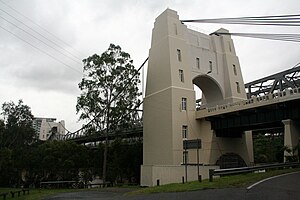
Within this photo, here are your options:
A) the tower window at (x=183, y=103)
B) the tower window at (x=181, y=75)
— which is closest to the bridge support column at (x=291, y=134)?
the tower window at (x=183, y=103)

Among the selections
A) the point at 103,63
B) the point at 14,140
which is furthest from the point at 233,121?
the point at 14,140

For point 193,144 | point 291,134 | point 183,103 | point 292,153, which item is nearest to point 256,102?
point 291,134

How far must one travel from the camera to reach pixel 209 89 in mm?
47250

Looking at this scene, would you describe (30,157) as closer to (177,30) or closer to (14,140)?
(14,140)

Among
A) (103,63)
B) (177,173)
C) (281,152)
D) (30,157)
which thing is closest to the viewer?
(281,152)

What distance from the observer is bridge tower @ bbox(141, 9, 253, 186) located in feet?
121

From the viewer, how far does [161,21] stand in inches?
1699

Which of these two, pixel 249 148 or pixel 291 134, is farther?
pixel 249 148

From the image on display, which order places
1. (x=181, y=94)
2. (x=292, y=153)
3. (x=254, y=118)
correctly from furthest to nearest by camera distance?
(x=181, y=94)
(x=254, y=118)
(x=292, y=153)

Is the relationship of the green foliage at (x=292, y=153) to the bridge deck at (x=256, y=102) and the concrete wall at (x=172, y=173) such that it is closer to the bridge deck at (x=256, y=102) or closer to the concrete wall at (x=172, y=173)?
the bridge deck at (x=256, y=102)

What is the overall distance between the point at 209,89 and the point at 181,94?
960cm

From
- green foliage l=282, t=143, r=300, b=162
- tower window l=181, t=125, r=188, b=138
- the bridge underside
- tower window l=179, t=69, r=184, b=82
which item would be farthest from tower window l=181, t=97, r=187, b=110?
green foliage l=282, t=143, r=300, b=162

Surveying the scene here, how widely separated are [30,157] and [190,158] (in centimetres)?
2785

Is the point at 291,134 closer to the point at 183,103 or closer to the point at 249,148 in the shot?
the point at 183,103
